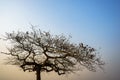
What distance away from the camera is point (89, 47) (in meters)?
23.1

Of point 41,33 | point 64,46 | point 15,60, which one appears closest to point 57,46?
point 64,46

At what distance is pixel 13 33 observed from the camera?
24.2m

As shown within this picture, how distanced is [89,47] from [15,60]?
330 inches

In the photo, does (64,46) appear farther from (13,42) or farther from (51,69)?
(13,42)

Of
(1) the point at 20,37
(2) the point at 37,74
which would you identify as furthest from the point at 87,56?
(1) the point at 20,37

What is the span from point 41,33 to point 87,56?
5.35m

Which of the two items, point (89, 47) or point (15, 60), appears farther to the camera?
point (15, 60)

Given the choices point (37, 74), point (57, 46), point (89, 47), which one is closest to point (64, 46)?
point (57, 46)

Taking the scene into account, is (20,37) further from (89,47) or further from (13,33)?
(89,47)

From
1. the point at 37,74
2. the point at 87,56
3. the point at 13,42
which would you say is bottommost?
the point at 37,74

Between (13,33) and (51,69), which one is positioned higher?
(13,33)

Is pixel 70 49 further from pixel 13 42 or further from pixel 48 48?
pixel 13 42

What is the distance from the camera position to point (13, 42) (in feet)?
80.3

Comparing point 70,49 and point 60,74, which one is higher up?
point 70,49
